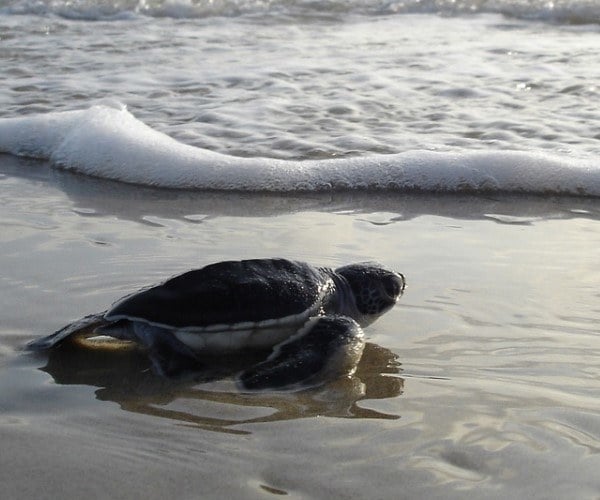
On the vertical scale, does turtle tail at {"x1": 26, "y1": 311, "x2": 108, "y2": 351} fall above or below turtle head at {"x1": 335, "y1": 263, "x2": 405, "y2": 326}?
below

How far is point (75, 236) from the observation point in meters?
3.60

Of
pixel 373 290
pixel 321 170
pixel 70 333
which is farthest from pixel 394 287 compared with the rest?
pixel 321 170

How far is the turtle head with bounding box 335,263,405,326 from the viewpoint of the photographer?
8.99 ft

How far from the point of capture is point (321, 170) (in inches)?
178

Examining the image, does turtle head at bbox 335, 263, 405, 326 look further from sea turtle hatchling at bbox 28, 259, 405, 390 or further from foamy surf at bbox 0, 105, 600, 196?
foamy surf at bbox 0, 105, 600, 196

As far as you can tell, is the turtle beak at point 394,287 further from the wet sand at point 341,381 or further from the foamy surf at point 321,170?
the foamy surf at point 321,170

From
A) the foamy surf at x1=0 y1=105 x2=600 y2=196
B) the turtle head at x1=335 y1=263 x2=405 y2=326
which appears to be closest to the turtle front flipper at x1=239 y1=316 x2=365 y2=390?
the turtle head at x1=335 y1=263 x2=405 y2=326

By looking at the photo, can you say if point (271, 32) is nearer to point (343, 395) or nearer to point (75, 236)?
point (75, 236)

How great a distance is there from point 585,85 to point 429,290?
3.68 meters

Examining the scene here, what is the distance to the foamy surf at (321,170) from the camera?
4.40 m

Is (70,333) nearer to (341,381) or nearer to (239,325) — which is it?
(239,325)

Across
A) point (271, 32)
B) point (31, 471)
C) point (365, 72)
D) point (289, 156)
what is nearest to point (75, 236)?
point (289, 156)

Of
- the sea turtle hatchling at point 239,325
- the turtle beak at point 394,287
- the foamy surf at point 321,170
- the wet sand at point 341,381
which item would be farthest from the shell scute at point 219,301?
the foamy surf at point 321,170

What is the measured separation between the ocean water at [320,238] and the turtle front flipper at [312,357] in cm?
5
